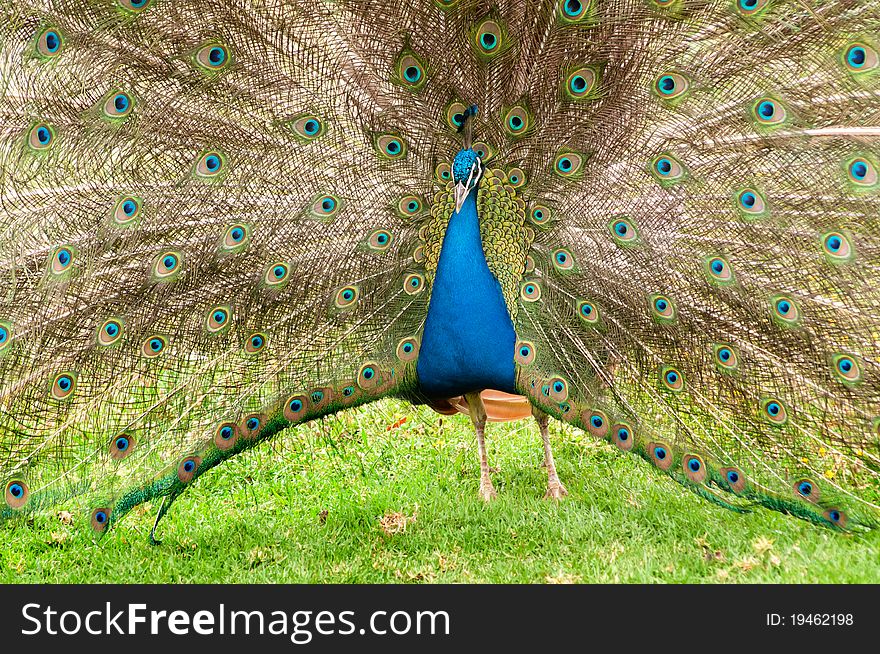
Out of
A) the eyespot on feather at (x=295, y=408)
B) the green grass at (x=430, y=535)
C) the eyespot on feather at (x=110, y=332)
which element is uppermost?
the eyespot on feather at (x=110, y=332)

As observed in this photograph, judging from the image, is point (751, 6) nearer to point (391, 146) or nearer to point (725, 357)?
point (725, 357)

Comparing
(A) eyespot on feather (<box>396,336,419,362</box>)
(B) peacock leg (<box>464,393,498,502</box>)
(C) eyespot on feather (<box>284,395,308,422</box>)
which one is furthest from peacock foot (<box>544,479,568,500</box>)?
(C) eyespot on feather (<box>284,395,308,422</box>)

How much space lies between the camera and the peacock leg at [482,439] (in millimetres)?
4227

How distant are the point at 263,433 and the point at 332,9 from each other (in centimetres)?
162

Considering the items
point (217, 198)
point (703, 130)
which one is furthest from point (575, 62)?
point (217, 198)

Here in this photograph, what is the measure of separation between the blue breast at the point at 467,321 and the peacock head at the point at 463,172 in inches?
5.3

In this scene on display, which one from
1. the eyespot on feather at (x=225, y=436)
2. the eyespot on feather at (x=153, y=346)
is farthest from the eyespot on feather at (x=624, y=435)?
the eyespot on feather at (x=153, y=346)

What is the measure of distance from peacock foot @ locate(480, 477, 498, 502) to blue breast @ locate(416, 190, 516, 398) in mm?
802

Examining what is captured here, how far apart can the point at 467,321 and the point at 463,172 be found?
1.90ft

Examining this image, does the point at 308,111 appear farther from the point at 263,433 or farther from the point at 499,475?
the point at 499,475

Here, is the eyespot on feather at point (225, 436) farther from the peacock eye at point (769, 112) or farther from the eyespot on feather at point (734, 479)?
the peacock eye at point (769, 112)

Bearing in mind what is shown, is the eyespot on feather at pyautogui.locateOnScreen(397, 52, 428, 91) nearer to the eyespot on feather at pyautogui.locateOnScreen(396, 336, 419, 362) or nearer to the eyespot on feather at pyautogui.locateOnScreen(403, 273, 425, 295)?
the eyespot on feather at pyautogui.locateOnScreen(403, 273, 425, 295)

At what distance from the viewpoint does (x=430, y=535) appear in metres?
4.11

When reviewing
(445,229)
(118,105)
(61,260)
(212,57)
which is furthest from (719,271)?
(61,260)
